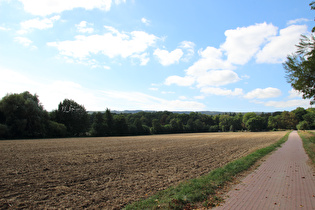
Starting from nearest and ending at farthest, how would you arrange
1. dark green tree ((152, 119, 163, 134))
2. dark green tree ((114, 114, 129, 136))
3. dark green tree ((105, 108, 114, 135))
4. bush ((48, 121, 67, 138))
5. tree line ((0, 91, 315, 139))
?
tree line ((0, 91, 315, 139)) → bush ((48, 121, 67, 138)) → dark green tree ((105, 108, 114, 135)) → dark green tree ((114, 114, 129, 136)) → dark green tree ((152, 119, 163, 134))

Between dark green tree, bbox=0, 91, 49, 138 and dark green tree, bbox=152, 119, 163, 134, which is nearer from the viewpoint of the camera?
dark green tree, bbox=0, 91, 49, 138

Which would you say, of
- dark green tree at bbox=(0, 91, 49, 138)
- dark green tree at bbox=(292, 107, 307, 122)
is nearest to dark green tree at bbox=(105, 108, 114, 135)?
dark green tree at bbox=(0, 91, 49, 138)

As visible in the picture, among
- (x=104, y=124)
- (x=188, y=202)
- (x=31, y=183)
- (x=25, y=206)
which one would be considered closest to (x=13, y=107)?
(x=104, y=124)

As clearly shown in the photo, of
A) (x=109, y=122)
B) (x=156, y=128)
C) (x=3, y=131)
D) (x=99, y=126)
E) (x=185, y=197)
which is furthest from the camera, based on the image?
(x=156, y=128)

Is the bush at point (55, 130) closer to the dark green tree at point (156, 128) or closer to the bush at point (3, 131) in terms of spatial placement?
the bush at point (3, 131)

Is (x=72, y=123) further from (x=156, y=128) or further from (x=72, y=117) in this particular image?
(x=156, y=128)

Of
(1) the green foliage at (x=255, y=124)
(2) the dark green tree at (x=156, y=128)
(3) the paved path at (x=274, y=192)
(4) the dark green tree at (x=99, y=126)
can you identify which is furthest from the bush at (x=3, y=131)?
(1) the green foliage at (x=255, y=124)

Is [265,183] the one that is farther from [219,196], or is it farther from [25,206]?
[25,206]

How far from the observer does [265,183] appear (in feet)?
24.9

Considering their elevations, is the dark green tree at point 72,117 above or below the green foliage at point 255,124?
above

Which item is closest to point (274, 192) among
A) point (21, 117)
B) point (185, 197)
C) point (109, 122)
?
point (185, 197)

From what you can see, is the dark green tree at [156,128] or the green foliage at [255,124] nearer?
the dark green tree at [156,128]

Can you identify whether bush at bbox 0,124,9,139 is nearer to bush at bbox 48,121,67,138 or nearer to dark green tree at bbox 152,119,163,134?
bush at bbox 48,121,67,138

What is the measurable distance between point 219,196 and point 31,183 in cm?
763
